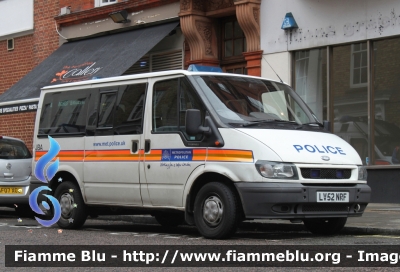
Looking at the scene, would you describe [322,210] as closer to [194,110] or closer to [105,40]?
[194,110]

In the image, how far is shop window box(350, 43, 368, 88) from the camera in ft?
54.5

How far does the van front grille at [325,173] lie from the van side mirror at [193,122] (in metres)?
1.29

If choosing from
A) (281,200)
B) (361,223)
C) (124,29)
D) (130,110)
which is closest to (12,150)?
(130,110)

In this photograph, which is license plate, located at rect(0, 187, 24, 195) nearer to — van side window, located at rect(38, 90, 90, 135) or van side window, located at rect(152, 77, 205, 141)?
van side window, located at rect(38, 90, 90, 135)

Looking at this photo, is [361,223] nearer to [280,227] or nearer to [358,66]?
[280,227]

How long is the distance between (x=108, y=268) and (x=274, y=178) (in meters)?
2.77

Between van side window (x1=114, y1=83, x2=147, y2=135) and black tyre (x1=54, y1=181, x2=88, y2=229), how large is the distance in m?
1.30

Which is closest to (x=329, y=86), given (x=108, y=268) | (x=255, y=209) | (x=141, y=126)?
(x=141, y=126)

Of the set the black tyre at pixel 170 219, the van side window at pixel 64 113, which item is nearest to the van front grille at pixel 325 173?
the black tyre at pixel 170 219

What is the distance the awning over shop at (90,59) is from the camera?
2011 cm

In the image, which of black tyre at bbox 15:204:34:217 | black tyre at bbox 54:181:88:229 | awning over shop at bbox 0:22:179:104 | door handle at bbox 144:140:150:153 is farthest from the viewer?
awning over shop at bbox 0:22:179:104

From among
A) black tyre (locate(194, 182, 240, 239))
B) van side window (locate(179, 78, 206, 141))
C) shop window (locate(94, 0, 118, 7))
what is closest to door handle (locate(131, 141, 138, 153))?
van side window (locate(179, 78, 206, 141))

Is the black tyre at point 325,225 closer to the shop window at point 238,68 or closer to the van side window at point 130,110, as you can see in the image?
the van side window at point 130,110

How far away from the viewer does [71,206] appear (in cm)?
1236
